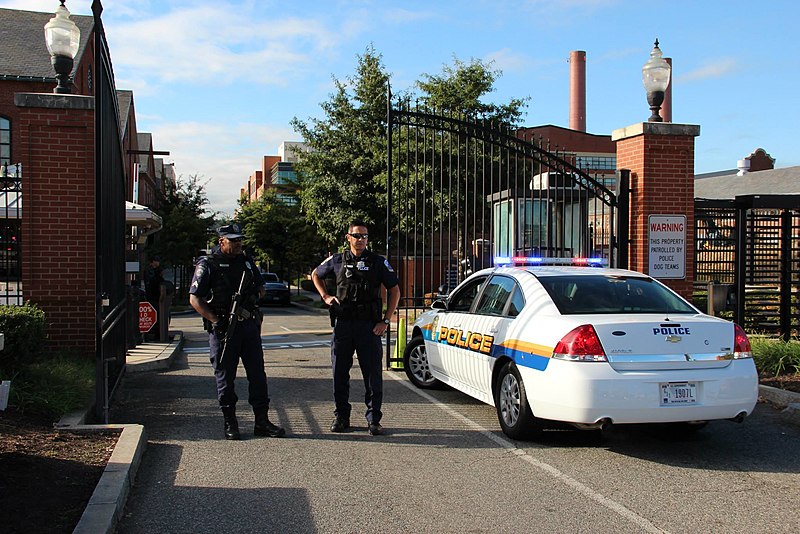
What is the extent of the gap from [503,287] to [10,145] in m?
26.3

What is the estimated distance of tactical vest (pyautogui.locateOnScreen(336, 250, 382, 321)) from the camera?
695 centimetres

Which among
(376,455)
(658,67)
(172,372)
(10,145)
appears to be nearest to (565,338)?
(376,455)

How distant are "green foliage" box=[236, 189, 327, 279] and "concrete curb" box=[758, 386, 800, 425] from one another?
32.3 meters

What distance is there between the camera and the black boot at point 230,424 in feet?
21.9

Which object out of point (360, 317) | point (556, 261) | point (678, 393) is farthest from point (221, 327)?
point (556, 261)

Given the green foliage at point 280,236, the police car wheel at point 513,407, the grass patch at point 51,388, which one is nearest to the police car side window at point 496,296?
the police car wheel at point 513,407

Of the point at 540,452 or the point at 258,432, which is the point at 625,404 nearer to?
the point at 540,452

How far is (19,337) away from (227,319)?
82.6 inches

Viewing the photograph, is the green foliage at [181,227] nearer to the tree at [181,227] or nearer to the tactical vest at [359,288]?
the tree at [181,227]

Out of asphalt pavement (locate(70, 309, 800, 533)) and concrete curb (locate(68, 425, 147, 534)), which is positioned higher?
concrete curb (locate(68, 425, 147, 534))

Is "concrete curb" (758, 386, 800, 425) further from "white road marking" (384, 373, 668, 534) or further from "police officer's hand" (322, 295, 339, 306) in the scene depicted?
"police officer's hand" (322, 295, 339, 306)

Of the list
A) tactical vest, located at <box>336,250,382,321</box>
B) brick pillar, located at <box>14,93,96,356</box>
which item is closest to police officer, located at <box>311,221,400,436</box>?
tactical vest, located at <box>336,250,382,321</box>

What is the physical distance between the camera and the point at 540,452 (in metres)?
6.36

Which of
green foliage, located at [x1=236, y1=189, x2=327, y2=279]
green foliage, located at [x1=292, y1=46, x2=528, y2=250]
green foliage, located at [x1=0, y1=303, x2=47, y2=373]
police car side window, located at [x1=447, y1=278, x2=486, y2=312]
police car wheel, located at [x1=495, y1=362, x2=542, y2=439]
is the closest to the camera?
police car wheel, located at [x1=495, y1=362, x2=542, y2=439]
